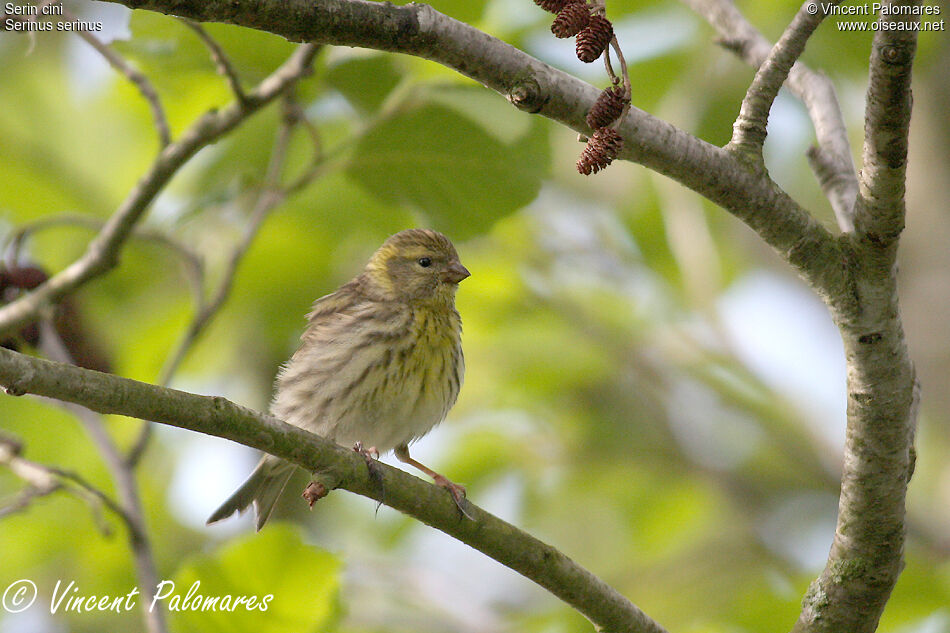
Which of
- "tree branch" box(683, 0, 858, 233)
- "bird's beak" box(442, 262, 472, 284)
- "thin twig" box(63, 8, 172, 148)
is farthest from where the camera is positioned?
"bird's beak" box(442, 262, 472, 284)

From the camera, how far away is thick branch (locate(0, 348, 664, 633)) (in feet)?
→ 8.00

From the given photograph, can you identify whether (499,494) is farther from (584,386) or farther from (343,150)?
(343,150)

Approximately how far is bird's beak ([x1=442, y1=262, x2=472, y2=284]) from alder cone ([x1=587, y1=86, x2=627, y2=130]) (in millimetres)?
3284

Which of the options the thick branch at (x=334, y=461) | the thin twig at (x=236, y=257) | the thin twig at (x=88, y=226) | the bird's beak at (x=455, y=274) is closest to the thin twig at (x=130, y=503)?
the thin twig at (x=236, y=257)

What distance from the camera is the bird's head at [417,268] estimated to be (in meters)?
5.75

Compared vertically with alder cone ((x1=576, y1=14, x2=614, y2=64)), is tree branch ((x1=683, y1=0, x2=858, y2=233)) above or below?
above

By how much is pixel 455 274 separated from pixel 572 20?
3436 mm

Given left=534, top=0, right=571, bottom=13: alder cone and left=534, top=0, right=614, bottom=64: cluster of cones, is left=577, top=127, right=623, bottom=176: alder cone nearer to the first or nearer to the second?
left=534, top=0, right=614, bottom=64: cluster of cones

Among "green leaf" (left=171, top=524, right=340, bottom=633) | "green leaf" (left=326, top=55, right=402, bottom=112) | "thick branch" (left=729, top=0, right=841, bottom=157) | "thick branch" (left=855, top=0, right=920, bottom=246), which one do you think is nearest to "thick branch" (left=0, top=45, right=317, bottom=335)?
"green leaf" (left=326, top=55, right=402, bottom=112)

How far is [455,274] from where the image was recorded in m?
5.90

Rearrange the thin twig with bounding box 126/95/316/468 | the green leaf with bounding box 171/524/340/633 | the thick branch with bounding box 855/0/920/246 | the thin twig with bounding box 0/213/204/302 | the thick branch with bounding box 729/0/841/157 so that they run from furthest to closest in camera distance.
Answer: the thin twig with bounding box 0/213/204/302 → the thin twig with bounding box 126/95/316/468 → the green leaf with bounding box 171/524/340/633 → the thick branch with bounding box 729/0/841/157 → the thick branch with bounding box 855/0/920/246

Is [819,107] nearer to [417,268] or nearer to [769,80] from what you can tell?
[769,80]

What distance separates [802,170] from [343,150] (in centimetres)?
402

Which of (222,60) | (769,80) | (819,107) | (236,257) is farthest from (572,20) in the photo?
(236,257)
